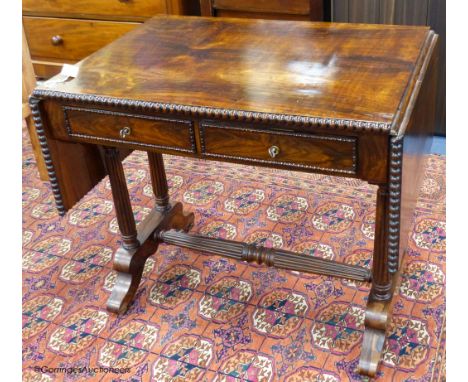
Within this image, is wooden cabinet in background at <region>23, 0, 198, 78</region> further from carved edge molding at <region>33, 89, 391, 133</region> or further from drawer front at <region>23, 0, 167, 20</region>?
carved edge molding at <region>33, 89, 391, 133</region>

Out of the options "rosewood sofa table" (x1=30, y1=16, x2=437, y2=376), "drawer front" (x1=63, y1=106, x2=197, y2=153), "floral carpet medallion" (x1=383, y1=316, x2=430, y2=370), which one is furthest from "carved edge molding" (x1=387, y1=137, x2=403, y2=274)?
"drawer front" (x1=63, y1=106, x2=197, y2=153)

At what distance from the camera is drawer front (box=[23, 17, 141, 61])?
142 inches

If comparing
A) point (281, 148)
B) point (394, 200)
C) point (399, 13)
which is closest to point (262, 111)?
point (281, 148)

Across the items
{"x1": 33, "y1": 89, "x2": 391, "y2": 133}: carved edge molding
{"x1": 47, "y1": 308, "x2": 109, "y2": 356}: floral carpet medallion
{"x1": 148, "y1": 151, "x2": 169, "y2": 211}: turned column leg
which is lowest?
{"x1": 47, "y1": 308, "x2": 109, "y2": 356}: floral carpet medallion

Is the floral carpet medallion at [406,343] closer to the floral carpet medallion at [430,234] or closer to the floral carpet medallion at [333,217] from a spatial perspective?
the floral carpet medallion at [430,234]

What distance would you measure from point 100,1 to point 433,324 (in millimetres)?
2572

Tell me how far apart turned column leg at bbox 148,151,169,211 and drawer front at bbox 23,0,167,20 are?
3.92 feet

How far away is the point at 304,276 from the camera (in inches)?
97.0

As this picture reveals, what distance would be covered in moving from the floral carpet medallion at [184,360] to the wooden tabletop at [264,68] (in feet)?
Result: 3.03

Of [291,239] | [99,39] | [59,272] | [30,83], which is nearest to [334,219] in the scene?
[291,239]

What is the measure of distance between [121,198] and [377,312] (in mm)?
1030

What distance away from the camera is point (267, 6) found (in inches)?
120

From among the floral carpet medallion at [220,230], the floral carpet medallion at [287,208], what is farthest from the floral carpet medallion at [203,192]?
the floral carpet medallion at [287,208]

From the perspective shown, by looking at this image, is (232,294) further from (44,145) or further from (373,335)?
(44,145)
